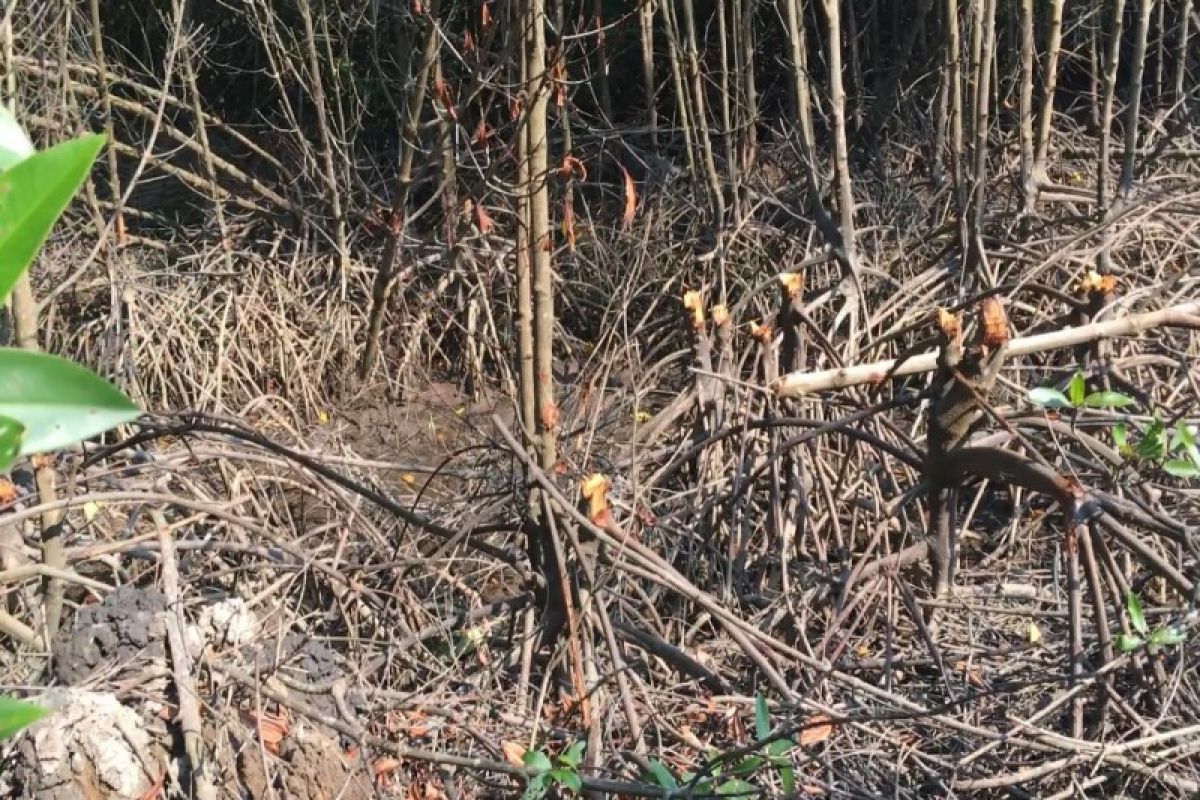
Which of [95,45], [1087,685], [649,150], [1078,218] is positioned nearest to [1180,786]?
[1087,685]

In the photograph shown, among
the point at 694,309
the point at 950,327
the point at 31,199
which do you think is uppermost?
the point at 31,199

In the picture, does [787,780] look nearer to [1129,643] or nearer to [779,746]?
[779,746]

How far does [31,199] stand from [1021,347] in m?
2.58

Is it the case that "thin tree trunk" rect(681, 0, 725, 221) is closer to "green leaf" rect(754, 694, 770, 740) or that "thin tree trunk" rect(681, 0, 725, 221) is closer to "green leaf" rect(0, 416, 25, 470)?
"green leaf" rect(754, 694, 770, 740)

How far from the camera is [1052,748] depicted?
2.46 meters

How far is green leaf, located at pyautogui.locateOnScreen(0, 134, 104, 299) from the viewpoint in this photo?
75 cm

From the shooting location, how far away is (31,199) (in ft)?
2.46

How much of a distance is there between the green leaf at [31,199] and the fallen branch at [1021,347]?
2292mm

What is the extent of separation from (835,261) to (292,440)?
7.63 feet

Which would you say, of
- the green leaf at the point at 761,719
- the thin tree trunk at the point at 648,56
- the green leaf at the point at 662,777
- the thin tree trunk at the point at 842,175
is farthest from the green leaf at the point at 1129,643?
the thin tree trunk at the point at 648,56

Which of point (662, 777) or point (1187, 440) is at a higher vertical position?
point (1187, 440)

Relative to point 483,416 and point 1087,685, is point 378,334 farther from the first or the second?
point 1087,685

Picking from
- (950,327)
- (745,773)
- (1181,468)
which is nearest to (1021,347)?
(950,327)

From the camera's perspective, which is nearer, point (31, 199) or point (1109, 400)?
point (31, 199)
